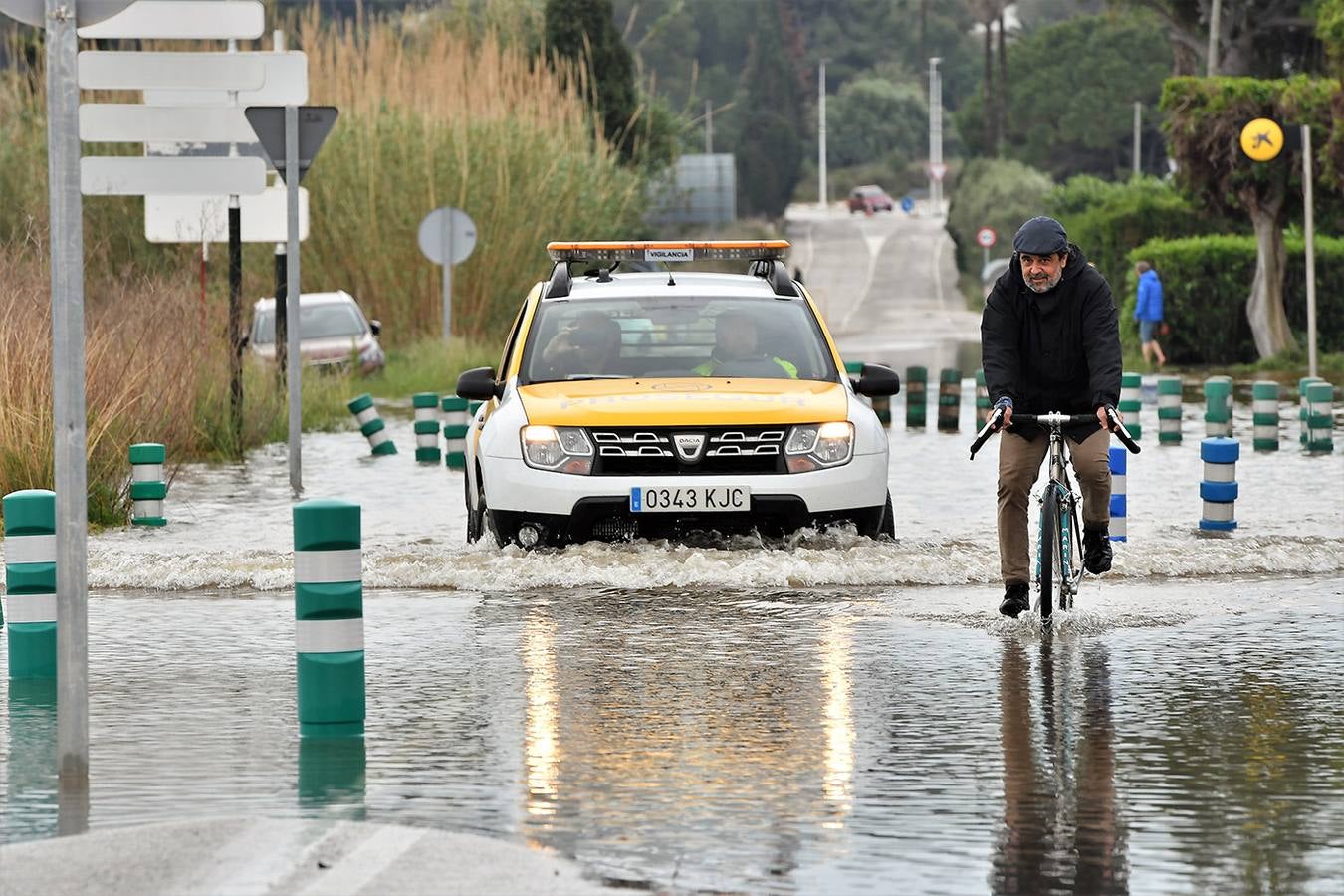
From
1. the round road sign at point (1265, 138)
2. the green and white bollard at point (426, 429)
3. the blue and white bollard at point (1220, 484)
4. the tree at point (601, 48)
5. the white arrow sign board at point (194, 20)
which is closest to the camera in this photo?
the blue and white bollard at point (1220, 484)

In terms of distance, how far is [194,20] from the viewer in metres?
21.9

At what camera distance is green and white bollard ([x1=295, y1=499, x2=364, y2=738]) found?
339 inches

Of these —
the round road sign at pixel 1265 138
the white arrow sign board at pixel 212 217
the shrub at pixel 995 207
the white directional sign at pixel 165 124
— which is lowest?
the white arrow sign board at pixel 212 217

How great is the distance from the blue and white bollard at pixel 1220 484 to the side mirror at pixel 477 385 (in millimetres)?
4088

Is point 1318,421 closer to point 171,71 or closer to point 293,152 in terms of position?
point 293,152

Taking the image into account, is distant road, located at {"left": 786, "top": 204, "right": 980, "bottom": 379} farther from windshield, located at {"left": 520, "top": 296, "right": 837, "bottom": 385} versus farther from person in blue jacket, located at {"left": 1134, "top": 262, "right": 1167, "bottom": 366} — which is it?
windshield, located at {"left": 520, "top": 296, "right": 837, "bottom": 385}

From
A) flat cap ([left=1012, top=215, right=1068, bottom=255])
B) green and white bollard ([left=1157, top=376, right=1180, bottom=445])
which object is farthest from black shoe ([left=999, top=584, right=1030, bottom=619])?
green and white bollard ([left=1157, top=376, right=1180, bottom=445])

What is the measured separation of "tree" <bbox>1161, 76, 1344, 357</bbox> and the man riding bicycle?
27.5m

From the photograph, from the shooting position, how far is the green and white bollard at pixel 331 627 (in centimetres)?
860

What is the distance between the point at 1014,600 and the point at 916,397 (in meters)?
15.1

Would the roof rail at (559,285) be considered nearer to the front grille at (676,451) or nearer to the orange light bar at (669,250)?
the orange light bar at (669,250)

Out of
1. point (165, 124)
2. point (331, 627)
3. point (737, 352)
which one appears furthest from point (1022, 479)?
point (165, 124)

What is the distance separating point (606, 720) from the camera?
8.97m

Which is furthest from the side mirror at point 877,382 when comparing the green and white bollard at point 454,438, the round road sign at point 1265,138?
the round road sign at point 1265,138
